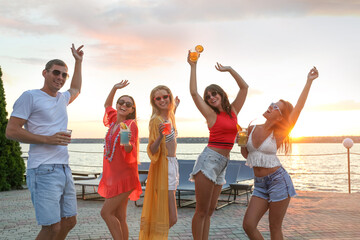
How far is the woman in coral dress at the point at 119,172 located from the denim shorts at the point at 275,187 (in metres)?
1.40

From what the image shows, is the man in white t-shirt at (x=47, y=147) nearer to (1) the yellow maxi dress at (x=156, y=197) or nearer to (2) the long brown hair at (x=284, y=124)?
(1) the yellow maxi dress at (x=156, y=197)

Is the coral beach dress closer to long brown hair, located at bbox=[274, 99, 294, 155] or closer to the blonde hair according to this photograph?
the blonde hair

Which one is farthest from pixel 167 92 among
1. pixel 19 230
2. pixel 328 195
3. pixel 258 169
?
pixel 328 195

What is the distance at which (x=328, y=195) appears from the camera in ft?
32.2

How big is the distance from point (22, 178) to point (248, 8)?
7.55 metres

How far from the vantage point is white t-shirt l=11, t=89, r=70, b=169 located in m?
3.26

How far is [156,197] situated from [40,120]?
1.53 metres

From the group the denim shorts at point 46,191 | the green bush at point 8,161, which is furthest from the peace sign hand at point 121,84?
the green bush at point 8,161

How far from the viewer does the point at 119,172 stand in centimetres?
430

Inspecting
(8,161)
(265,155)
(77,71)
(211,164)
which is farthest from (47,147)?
(8,161)

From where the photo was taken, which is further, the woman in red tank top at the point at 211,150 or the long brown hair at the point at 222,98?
the long brown hair at the point at 222,98

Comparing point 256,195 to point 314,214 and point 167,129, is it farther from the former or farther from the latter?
point 314,214

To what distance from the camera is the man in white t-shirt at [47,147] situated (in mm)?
3240

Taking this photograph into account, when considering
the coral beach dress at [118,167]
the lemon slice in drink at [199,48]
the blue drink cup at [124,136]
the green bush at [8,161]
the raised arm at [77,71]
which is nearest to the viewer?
the blue drink cup at [124,136]
